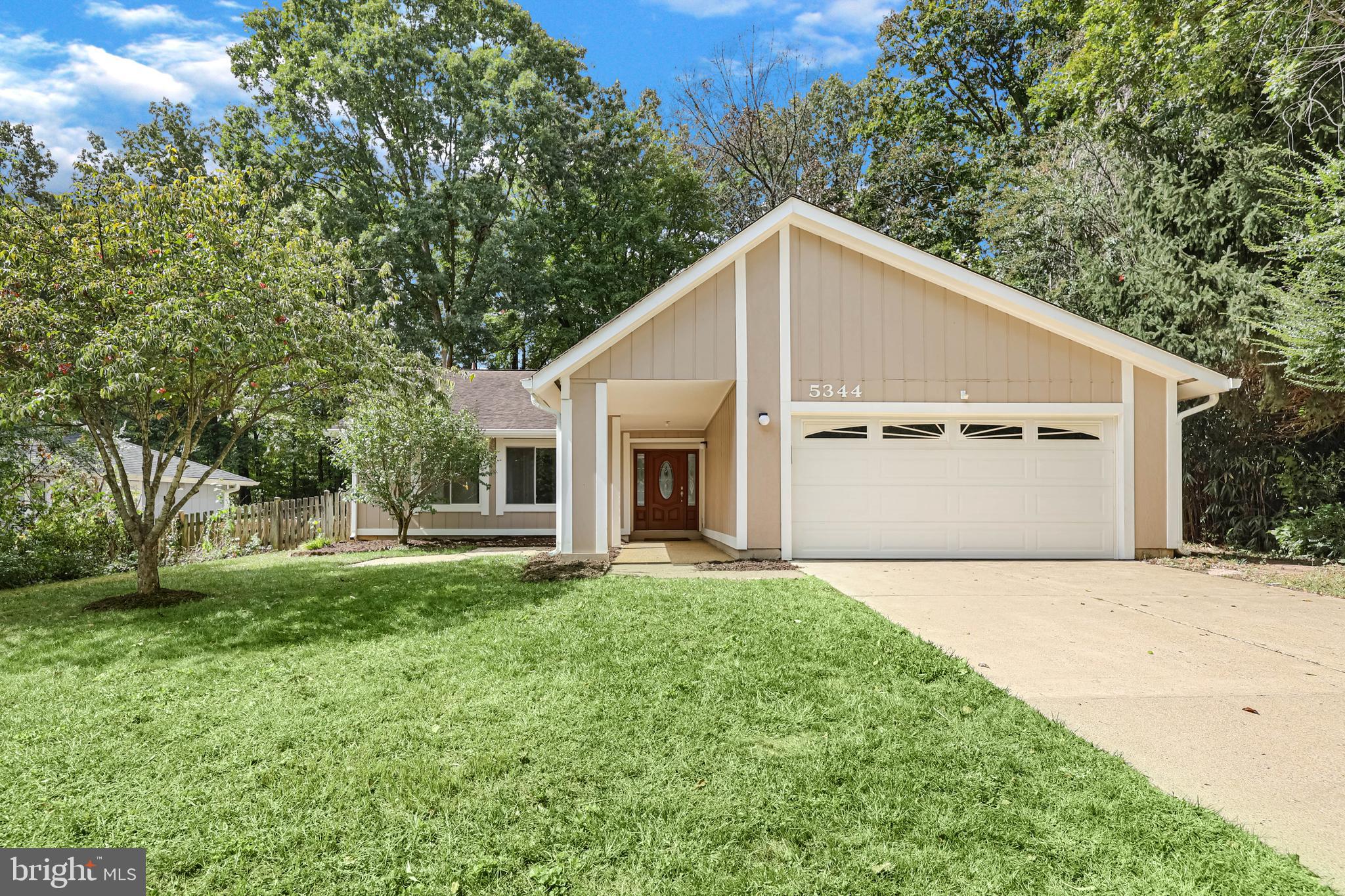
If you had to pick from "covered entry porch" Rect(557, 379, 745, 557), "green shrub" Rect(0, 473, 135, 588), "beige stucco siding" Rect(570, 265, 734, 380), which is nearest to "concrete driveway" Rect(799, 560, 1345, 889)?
"covered entry porch" Rect(557, 379, 745, 557)

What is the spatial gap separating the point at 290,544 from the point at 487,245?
12.7 metres

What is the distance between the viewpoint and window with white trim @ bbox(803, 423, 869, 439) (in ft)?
Answer: 33.2

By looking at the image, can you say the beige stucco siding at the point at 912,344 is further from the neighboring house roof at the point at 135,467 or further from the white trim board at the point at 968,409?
the neighboring house roof at the point at 135,467

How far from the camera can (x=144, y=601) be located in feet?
23.7

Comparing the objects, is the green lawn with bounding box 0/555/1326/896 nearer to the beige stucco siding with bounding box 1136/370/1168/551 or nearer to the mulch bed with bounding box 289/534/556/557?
the beige stucco siding with bounding box 1136/370/1168/551

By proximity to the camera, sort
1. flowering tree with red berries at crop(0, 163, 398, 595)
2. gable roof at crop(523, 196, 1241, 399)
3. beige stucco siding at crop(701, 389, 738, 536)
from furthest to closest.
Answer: beige stucco siding at crop(701, 389, 738, 536)
gable roof at crop(523, 196, 1241, 399)
flowering tree with red berries at crop(0, 163, 398, 595)

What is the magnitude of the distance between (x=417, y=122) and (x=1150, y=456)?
24.4 metres

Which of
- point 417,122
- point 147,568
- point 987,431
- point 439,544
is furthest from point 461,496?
point 417,122

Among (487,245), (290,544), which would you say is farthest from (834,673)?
(487,245)

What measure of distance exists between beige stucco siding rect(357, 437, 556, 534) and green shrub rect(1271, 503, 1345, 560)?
13579 mm

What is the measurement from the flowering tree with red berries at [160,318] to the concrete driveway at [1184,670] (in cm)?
639

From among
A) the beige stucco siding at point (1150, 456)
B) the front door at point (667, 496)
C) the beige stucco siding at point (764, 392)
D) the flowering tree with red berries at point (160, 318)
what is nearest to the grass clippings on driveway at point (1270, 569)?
the beige stucco siding at point (1150, 456)

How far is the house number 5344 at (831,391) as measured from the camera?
32.4 feet

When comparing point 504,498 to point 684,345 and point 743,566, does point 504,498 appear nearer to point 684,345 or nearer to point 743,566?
point 684,345
